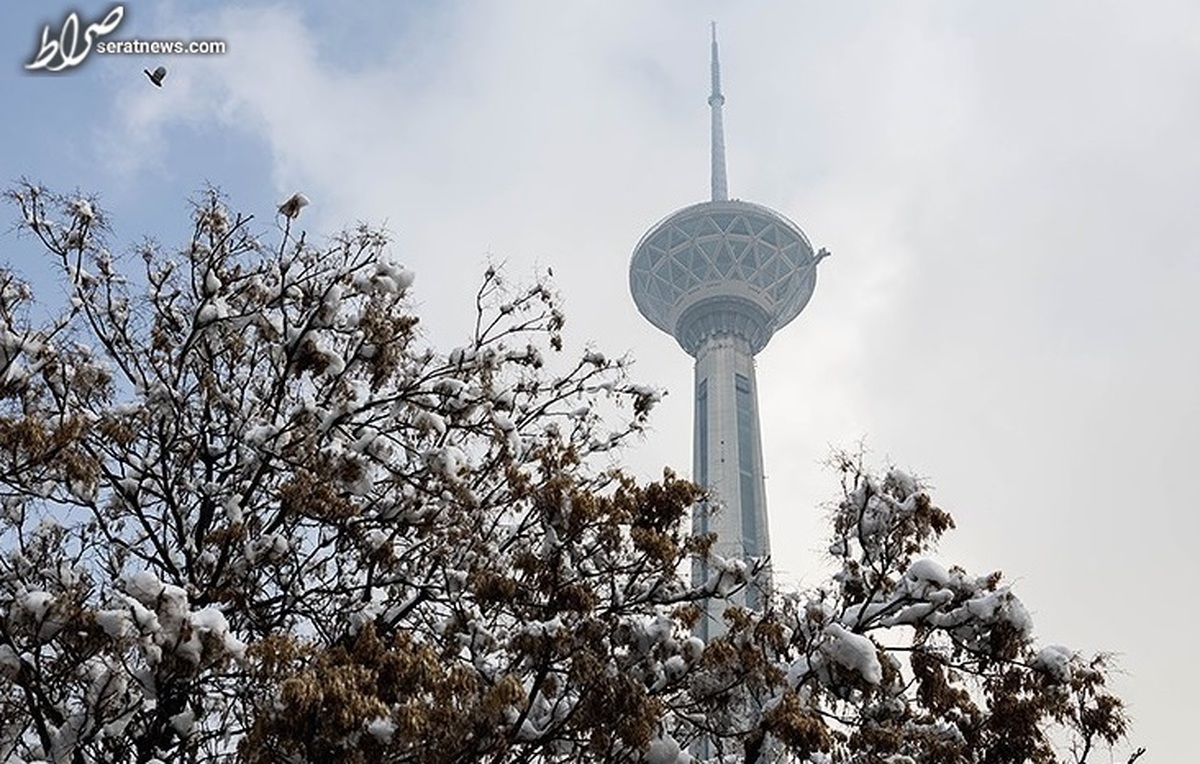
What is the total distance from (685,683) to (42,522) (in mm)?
5235

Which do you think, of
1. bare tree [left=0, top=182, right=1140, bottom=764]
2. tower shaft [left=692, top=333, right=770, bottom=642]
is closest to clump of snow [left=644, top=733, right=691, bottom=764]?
bare tree [left=0, top=182, right=1140, bottom=764]

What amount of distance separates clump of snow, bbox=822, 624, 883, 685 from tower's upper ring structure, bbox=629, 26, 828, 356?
84.3 meters

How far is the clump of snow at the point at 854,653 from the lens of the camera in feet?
23.5

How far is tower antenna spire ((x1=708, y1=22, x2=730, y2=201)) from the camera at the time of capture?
10394 cm

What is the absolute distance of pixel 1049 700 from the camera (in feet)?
26.7

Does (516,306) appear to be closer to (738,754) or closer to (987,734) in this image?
(738,754)

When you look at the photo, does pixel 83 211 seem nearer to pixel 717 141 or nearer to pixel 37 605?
pixel 37 605

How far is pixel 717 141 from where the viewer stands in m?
111

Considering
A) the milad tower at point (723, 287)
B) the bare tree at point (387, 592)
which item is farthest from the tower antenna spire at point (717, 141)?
the bare tree at point (387, 592)

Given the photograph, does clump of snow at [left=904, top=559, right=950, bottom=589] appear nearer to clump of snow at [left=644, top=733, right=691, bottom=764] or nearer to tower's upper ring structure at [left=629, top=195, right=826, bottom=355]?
clump of snow at [left=644, top=733, right=691, bottom=764]

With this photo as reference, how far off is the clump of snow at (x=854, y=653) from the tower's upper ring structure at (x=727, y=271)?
84.3 m

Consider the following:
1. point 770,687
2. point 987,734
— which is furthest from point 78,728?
point 987,734

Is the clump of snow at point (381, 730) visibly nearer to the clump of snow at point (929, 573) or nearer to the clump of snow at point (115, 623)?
the clump of snow at point (115, 623)

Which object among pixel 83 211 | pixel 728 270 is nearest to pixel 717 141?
pixel 728 270
